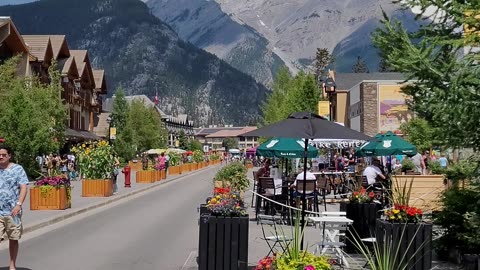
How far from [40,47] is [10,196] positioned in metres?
52.8

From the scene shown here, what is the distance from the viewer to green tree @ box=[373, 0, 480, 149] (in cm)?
797

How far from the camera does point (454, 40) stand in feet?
26.7

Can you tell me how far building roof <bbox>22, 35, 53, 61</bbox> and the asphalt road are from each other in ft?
134

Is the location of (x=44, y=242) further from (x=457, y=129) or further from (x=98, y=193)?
(x=98, y=193)

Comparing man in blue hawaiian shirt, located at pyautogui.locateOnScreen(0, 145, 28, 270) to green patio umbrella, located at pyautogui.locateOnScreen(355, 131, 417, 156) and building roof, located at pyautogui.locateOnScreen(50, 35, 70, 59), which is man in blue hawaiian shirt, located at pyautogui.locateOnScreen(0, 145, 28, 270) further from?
building roof, located at pyautogui.locateOnScreen(50, 35, 70, 59)

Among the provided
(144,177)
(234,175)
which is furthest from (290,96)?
(234,175)

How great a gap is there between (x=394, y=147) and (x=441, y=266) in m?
11.3

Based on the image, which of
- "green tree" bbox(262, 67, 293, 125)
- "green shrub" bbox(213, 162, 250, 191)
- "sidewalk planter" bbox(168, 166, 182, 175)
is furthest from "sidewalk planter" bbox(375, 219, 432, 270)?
"green tree" bbox(262, 67, 293, 125)

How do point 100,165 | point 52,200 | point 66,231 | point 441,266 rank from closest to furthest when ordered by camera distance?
point 441,266, point 66,231, point 52,200, point 100,165

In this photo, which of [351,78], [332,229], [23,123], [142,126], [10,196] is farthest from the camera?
[351,78]

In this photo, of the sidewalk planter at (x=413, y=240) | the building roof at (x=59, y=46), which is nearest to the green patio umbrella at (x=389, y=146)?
the sidewalk planter at (x=413, y=240)

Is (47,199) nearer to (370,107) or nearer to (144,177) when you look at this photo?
(144,177)

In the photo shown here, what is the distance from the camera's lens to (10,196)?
945cm

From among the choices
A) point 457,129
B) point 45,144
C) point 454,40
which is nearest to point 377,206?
point 457,129
